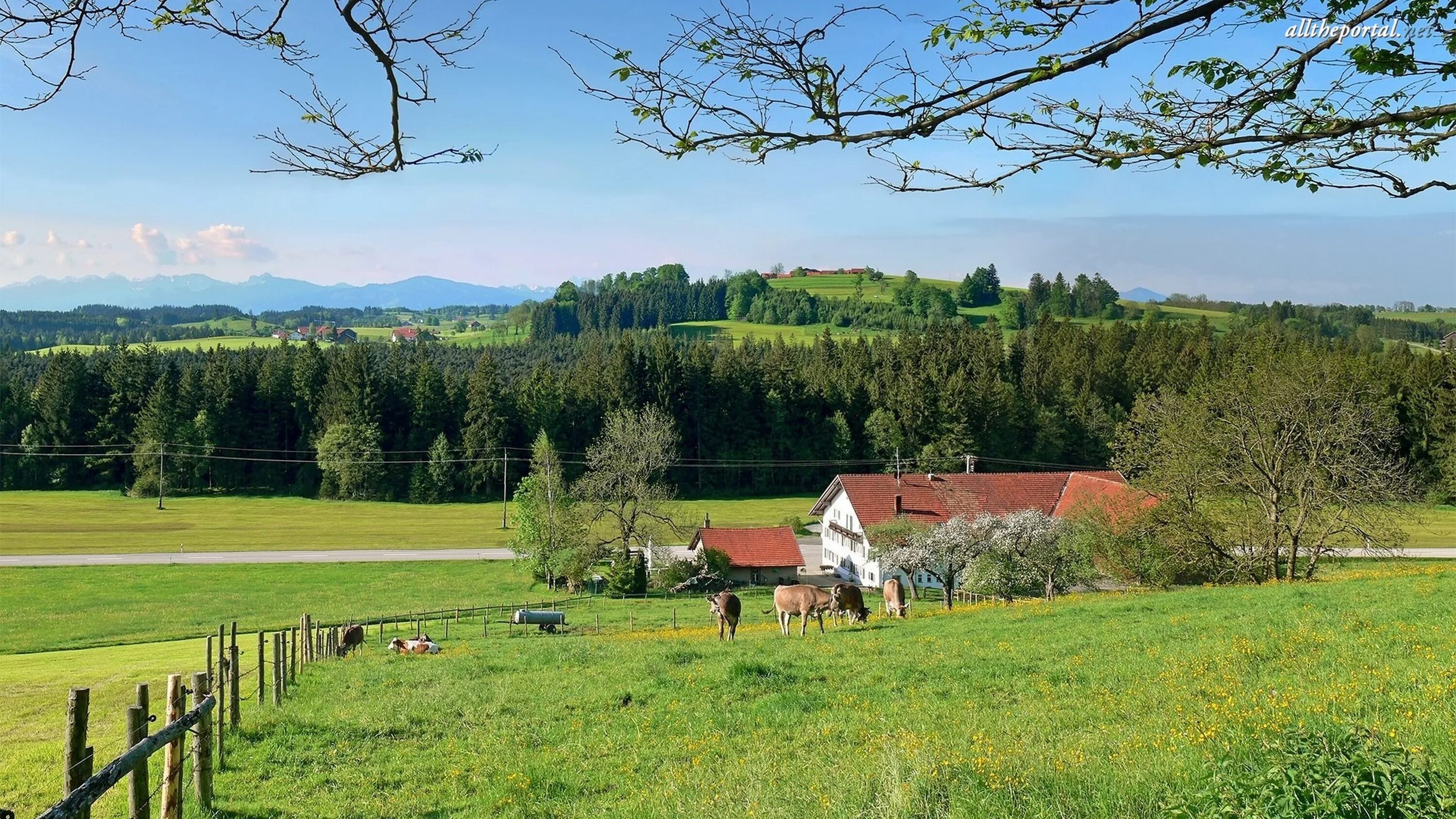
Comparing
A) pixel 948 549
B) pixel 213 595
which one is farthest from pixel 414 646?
pixel 213 595

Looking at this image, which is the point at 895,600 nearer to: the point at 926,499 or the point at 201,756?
the point at 201,756

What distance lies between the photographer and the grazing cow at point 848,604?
80.3 feet

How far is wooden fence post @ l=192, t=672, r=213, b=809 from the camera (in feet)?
26.8

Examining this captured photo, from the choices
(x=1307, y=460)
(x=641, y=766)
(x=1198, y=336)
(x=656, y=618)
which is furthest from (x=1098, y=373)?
(x=641, y=766)

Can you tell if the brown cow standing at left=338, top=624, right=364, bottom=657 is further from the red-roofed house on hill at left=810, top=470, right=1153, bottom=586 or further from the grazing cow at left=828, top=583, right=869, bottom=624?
the red-roofed house on hill at left=810, top=470, right=1153, bottom=586

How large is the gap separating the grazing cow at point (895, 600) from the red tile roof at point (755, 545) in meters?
24.5

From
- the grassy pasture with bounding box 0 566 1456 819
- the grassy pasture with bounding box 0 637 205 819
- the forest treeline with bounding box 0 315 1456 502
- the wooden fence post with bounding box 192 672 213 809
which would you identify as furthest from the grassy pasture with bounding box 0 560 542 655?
the forest treeline with bounding box 0 315 1456 502

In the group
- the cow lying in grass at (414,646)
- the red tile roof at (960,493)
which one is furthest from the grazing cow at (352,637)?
the red tile roof at (960,493)

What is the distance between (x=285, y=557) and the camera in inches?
2254

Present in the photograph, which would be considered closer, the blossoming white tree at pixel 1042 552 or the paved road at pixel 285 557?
the blossoming white tree at pixel 1042 552

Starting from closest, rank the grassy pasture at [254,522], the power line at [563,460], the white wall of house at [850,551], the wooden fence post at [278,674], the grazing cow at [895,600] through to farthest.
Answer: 1. the wooden fence post at [278,674]
2. the grazing cow at [895,600]
3. the white wall of house at [850,551]
4. the grassy pasture at [254,522]
5. the power line at [563,460]

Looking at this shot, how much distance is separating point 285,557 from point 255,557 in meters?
1.93

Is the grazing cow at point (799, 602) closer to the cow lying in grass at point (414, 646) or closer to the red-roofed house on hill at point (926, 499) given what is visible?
the cow lying in grass at point (414, 646)

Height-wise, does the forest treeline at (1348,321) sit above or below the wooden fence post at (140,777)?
above
